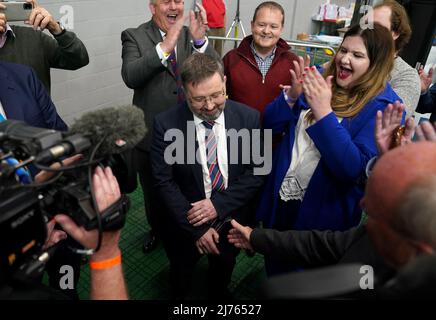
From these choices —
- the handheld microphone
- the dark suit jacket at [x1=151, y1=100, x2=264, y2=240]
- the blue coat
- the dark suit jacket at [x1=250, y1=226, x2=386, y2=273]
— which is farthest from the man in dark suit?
the handheld microphone

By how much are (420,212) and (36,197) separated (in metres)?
0.85

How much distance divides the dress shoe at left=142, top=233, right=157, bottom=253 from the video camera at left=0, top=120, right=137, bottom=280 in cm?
151

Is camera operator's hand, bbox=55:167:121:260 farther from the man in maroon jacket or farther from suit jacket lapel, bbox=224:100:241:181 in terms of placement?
the man in maroon jacket

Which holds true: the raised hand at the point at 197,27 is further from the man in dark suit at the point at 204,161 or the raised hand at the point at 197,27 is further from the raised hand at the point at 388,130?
the raised hand at the point at 388,130

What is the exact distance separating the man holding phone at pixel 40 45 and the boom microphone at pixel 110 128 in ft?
3.77

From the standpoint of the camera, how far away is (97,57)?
3180 mm

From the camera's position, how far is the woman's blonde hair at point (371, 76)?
1.44m

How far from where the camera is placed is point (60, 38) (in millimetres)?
1825

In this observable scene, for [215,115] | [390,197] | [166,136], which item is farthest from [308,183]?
[390,197]

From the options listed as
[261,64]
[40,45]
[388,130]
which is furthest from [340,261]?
[40,45]

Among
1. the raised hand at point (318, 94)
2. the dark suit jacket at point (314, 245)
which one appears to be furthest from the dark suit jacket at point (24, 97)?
the raised hand at point (318, 94)
